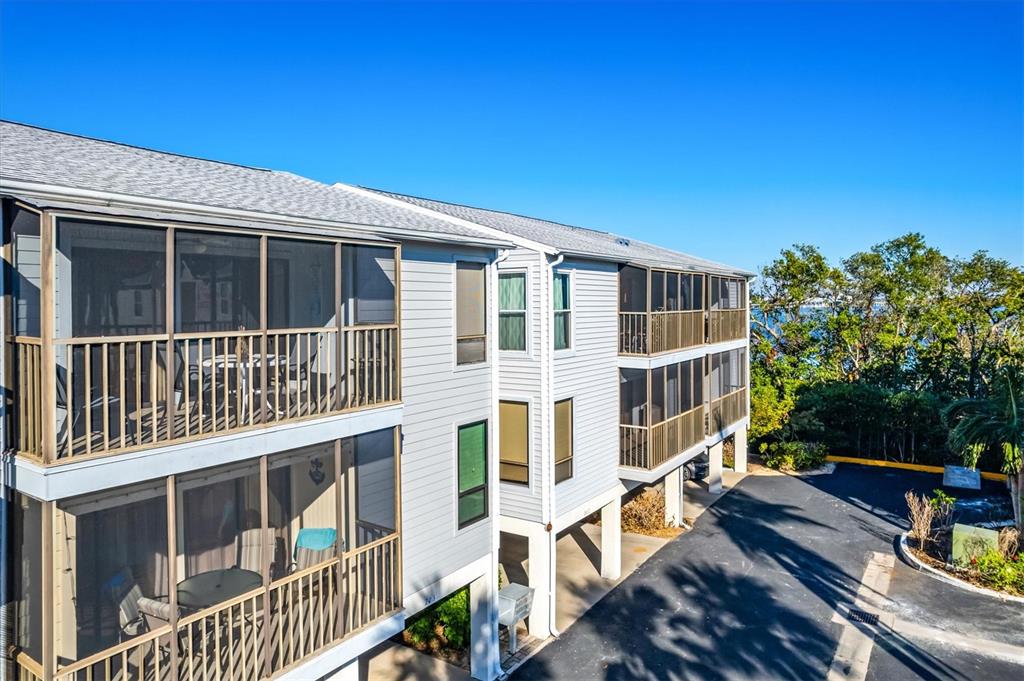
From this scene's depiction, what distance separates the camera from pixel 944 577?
14492 millimetres

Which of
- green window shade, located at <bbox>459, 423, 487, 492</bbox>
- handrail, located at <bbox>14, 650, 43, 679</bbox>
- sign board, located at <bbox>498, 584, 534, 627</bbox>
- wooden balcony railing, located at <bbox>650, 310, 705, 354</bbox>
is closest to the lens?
handrail, located at <bbox>14, 650, 43, 679</bbox>

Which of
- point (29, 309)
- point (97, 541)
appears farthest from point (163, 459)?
point (97, 541)

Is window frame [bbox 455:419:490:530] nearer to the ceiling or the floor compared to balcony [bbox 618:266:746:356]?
nearer to the floor

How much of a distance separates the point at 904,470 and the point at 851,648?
14.8 meters

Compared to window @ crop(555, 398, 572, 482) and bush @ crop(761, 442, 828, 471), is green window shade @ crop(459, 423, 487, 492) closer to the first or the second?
window @ crop(555, 398, 572, 482)

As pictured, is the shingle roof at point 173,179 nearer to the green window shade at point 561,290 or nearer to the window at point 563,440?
the green window shade at point 561,290

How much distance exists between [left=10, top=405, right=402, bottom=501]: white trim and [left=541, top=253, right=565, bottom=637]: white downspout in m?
5.28

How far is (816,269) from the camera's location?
30609 mm

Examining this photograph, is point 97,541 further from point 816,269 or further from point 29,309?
point 816,269

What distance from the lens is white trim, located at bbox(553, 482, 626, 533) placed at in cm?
1319

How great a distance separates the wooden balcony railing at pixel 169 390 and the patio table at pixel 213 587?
204 cm

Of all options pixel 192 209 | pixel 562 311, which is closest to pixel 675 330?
pixel 562 311

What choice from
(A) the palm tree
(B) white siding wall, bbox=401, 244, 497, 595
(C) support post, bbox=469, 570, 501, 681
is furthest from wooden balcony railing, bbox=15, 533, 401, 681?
(A) the palm tree

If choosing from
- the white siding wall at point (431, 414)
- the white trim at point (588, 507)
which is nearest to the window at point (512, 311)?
the white siding wall at point (431, 414)
